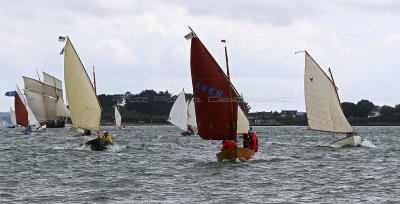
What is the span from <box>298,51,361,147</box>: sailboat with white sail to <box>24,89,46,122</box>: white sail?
10064cm

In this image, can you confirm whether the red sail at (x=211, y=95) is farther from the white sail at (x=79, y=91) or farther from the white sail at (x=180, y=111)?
the white sail at (x=180, y=111)

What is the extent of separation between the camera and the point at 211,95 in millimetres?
38688

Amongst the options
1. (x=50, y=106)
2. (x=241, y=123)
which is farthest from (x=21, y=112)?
(x=241, y=123)

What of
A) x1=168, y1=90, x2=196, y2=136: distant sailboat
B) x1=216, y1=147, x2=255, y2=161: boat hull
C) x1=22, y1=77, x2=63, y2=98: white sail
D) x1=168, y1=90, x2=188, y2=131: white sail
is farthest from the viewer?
x1=22, y1=77, x2=63, y2=98: white sail

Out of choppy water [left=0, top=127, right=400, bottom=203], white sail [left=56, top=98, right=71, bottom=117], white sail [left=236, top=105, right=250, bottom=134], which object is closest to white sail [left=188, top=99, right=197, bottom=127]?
white sail [left=56, top=98, right=71, bottom=117]

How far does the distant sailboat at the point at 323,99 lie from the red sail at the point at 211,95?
23722mm

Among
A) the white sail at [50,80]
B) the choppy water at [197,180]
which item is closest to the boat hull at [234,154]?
the choppy water at [197,180]

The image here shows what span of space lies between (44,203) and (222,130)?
16377 millimetres

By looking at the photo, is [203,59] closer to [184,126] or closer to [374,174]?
[374,174]

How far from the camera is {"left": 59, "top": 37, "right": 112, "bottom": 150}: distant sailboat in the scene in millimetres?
53219

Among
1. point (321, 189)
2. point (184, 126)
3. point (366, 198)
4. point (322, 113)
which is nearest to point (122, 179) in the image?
point (321, 189)

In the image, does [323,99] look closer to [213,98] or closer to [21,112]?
[213,98]

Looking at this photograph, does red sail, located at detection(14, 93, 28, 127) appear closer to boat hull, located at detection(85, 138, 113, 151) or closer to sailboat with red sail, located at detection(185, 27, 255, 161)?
boat hull, located at detection(85, 138, 113, 151)

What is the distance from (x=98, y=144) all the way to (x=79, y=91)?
192 inches
